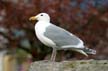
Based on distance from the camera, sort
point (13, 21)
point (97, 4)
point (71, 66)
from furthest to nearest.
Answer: point (97, 4), point (13, 21), point (71, 66)

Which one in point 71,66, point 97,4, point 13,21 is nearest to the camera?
point 71,66

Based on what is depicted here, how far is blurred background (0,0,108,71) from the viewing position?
934cm

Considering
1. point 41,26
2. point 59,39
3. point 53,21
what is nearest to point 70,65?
point 59,39

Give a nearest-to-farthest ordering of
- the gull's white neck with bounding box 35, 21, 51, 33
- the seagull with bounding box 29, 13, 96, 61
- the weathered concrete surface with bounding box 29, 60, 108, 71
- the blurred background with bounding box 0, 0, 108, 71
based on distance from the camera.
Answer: the weathered concrete surface with bounding box 29, 60, 108, 71 < the seagull with bounding box 29, 13, 96, 61 < the gull's white neck with bounding box 35, 21, 51, 33 < the blurred background with bounding box 0, 0, 108, 71

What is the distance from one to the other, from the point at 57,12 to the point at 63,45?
4121mm

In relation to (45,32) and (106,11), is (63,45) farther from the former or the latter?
(106,11)

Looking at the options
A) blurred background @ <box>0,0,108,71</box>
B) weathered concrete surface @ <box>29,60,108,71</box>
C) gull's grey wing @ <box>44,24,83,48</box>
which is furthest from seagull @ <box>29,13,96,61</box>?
blurred background @ <box>0,0,108,71</box>

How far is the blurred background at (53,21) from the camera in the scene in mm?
9336

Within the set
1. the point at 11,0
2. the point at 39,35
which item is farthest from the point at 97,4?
the point at 39,35

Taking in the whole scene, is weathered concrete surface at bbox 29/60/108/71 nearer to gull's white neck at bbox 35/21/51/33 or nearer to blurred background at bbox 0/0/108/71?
gull's white neck at bbox 35/21/51/33

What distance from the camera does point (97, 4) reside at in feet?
33.4

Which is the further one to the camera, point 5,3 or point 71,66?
point 5,3

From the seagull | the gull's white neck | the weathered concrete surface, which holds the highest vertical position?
the gull's white neck

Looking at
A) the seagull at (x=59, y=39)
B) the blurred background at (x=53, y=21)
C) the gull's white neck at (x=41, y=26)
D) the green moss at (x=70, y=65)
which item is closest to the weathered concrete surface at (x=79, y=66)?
the green moss at (x=70, y=65)
